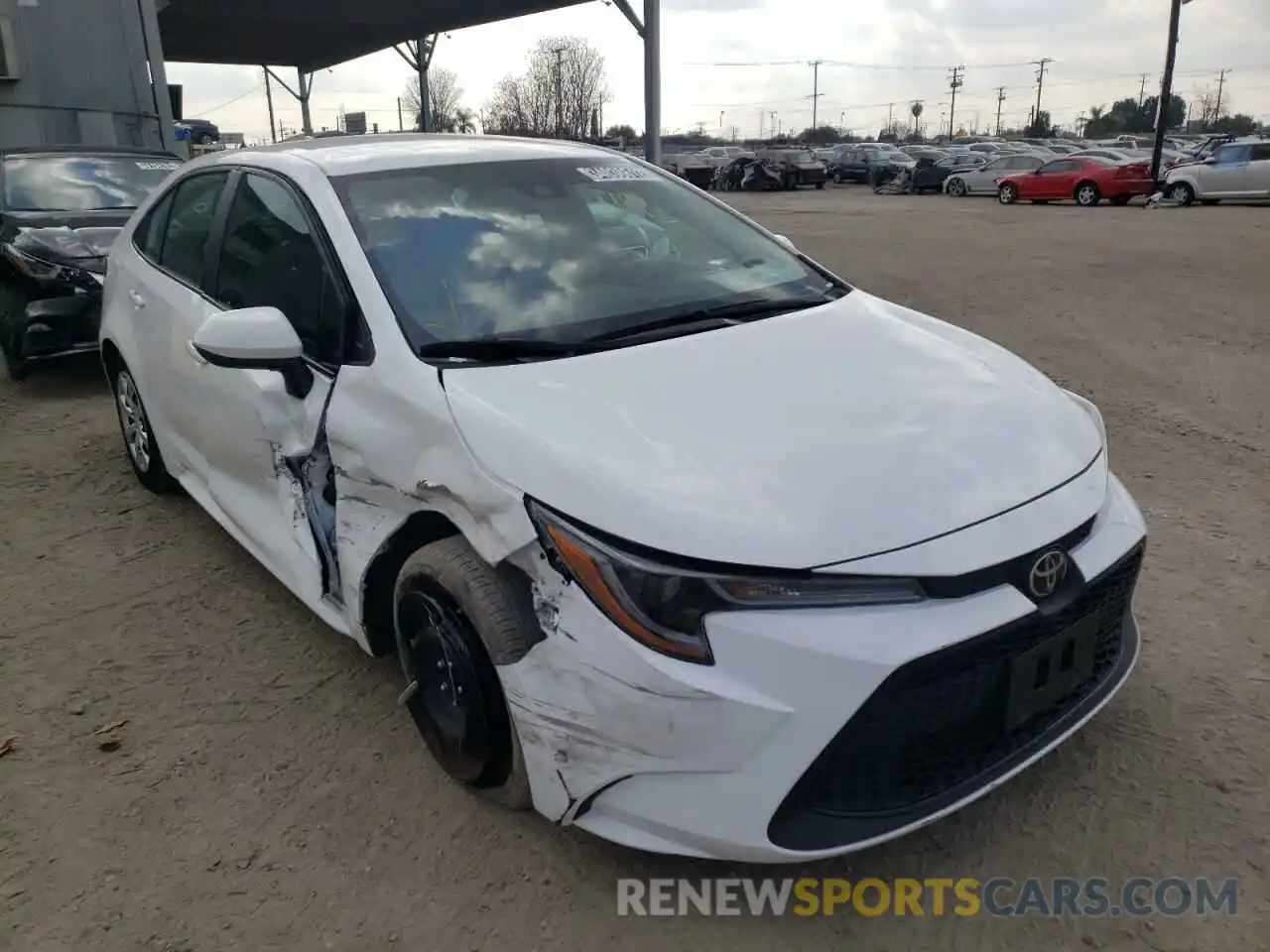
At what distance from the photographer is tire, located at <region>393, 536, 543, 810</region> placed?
2.17 meters

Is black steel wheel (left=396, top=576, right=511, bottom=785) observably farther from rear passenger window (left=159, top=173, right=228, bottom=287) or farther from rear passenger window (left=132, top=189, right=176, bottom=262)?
rear passenger window (left=132, top=189, right=176, bottom=262)

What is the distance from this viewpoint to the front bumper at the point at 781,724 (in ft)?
6.15

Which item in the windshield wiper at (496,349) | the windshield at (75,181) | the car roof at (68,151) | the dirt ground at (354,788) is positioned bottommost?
the dirt ground at (354,788)

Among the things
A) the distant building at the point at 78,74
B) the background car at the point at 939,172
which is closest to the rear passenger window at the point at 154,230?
the distant building at the point at 78,74

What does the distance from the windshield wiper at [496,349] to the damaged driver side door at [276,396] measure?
352 mm

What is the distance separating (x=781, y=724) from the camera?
1870 mm

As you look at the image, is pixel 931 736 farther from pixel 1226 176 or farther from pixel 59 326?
pixel 1226 176

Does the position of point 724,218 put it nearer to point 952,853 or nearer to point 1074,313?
point 952,853

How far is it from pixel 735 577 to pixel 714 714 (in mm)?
267

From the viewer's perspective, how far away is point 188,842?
8.00 ft

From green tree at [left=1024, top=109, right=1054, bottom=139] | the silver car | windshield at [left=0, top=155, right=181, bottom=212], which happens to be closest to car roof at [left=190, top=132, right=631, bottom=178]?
windshield at [left=0, top=155, right=181, bottom=212]

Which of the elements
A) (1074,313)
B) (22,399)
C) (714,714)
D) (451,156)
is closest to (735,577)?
(714,714)

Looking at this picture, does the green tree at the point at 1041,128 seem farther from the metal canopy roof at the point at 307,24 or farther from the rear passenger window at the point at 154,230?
the rear passenger window at the point at 154,230

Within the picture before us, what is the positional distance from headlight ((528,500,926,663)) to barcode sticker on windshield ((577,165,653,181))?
189 cm
